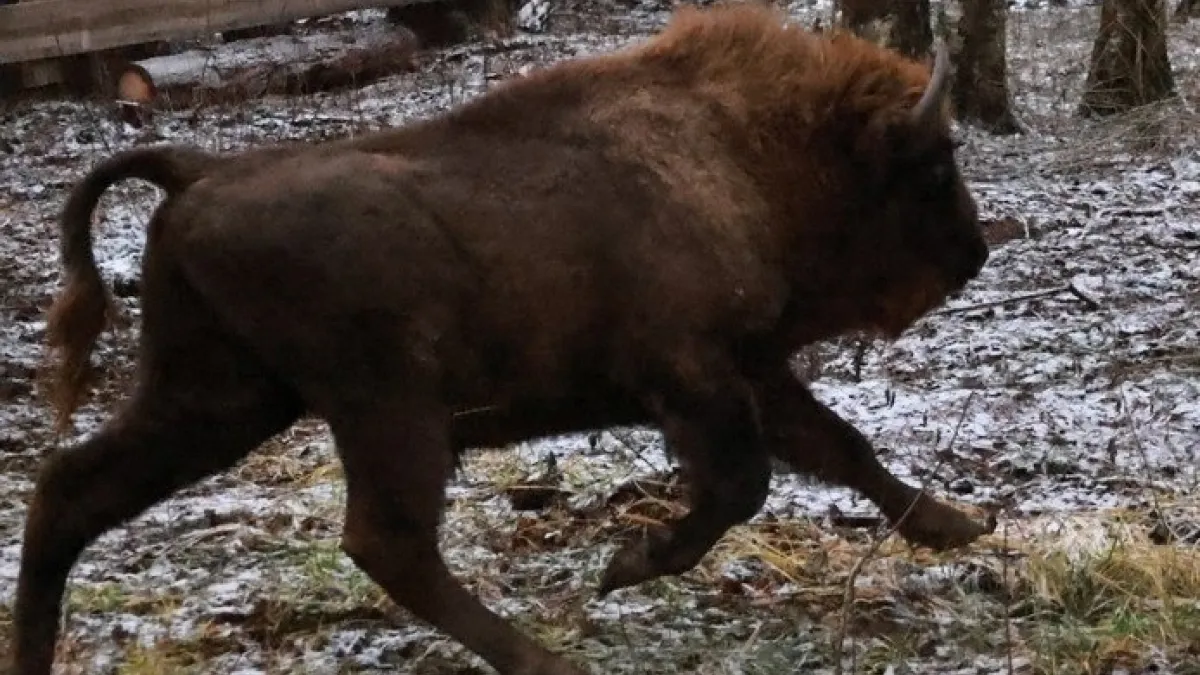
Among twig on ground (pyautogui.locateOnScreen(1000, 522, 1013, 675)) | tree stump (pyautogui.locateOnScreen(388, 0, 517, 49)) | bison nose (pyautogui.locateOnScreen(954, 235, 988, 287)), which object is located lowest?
tree stump (pyautogui.locateOnScreen(388, 0, 517, 49))

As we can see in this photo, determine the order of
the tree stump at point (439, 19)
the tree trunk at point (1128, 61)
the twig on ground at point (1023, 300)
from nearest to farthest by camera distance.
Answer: the twig on ground at point (1023, 300) → the tree trunk at point (1128, 61) → the tree stump at point (439, 19)

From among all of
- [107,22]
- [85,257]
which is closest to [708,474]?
[85,257]

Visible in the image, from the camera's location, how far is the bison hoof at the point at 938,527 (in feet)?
14.8

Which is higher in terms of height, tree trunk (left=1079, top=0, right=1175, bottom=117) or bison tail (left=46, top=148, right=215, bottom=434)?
bison tail (left=46, top=148, right=215, bottom=434)

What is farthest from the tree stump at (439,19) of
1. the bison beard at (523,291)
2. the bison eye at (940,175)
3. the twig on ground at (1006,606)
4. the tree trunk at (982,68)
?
the twig on ground at (1006,606)

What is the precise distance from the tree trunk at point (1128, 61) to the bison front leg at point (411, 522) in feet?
24.7

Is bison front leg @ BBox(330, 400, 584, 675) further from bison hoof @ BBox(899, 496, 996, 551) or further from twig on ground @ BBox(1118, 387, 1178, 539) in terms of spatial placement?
twig on ground @ BBox(1118, 387, 1178, 539)

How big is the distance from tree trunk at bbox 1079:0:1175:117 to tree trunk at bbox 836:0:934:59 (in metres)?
1.41

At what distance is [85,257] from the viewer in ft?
13.3

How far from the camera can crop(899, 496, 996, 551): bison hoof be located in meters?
4.50

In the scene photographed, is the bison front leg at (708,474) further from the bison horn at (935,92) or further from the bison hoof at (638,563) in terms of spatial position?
the bison horn at (935,92)

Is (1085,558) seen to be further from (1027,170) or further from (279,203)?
(1027,170)

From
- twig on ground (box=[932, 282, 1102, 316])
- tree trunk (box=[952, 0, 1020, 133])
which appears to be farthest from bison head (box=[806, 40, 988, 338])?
tree trunk (box=[952, 0, 1020, 133])

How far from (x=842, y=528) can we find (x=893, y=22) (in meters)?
4.95
